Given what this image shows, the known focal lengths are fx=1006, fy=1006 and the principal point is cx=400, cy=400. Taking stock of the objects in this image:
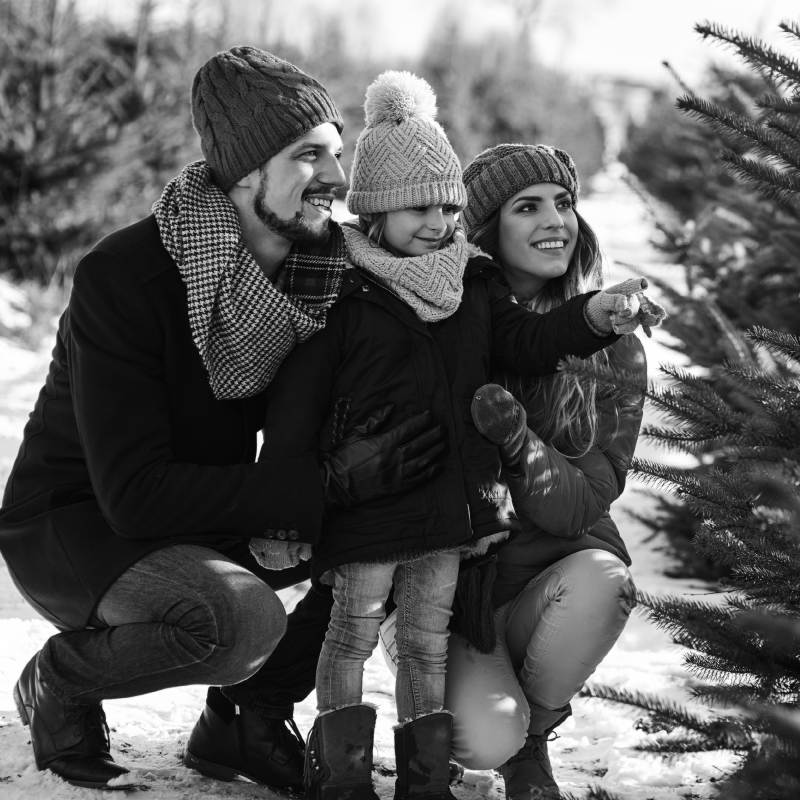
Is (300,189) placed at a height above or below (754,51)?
below

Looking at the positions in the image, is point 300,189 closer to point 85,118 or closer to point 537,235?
point 537,235

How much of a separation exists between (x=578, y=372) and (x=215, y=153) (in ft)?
3.92

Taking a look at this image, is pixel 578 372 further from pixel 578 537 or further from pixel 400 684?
pixel 400 684

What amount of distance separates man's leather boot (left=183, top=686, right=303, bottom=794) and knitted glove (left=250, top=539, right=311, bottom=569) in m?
0.45

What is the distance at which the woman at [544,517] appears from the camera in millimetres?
2418

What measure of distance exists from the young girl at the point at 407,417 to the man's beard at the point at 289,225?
0.12 meters

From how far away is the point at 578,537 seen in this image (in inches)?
99.5

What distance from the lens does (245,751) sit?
2.54 m

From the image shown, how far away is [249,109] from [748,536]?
5.04ft

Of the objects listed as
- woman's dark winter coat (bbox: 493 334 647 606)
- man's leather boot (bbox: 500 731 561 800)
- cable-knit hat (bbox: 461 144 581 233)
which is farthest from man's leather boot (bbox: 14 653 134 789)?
cable-knit hat (bbox: 461 144 581 233)

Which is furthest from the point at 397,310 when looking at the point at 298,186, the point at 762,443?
the point at 762,443

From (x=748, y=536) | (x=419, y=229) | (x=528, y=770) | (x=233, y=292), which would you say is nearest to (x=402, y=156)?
(x=419, y=229)

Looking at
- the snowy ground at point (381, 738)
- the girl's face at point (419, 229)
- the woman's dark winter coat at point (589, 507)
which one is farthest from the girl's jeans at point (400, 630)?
the girl's face at point (419, 229)

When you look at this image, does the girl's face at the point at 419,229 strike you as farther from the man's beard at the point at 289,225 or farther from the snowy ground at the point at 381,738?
the snowy ground at the point at 381,738
